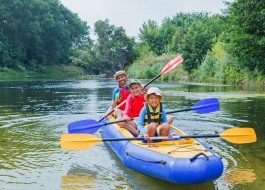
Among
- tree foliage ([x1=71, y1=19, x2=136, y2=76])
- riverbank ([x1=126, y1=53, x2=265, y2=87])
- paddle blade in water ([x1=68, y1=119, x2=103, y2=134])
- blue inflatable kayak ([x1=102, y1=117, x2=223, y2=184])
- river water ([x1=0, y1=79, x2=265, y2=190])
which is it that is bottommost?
river water ([x1=0, y1=79, x2=265, y2=190])

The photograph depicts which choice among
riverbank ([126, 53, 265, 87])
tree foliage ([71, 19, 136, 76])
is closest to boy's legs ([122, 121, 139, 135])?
riverbank ([126, 53, 265, 87])

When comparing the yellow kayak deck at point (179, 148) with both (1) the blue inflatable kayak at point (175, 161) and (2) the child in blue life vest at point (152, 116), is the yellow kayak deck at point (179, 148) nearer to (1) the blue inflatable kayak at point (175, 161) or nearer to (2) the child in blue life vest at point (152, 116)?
(1) the blue inflatable kayak at point (175, 161)

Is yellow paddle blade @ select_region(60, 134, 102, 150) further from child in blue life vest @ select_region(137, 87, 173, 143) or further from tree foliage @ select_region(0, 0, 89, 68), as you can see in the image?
tree foliage @ select_region(0, 0, 89, 68)

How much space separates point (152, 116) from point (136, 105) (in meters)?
0.84

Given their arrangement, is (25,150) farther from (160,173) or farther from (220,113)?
(220,113)

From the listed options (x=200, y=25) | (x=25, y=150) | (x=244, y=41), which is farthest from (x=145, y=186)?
(x=200, y=25)

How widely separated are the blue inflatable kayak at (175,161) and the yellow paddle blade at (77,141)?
0.46 m

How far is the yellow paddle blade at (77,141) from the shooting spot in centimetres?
351

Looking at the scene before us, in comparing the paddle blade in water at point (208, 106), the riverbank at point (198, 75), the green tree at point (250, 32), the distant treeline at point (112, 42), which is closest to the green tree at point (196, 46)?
the distant treeline at point (112, 42)

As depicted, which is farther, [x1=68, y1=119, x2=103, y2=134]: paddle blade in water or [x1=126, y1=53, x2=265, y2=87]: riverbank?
[x1=126, y1=53, x2=265, y2=87]: riverbank

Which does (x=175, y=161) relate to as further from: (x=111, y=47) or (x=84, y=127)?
(x=111, y=47)

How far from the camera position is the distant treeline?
67.6 feet

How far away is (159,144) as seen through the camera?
327 cm

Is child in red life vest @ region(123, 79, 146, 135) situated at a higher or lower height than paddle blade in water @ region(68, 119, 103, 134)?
higher
